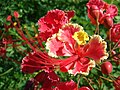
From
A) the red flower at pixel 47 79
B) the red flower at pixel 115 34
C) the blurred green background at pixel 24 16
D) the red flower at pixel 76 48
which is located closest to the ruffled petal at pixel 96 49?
the red flower at pixel 76 48

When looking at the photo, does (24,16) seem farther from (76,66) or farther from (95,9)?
(76,66)

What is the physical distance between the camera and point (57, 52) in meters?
2.52

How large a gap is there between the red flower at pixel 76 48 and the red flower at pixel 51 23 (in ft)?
0.13

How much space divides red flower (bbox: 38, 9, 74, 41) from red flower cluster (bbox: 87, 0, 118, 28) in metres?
0.18

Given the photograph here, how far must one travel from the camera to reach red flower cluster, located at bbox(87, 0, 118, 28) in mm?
2604

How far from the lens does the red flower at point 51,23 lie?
2.52m

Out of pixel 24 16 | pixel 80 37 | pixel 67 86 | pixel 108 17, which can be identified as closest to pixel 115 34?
pixel 108 17

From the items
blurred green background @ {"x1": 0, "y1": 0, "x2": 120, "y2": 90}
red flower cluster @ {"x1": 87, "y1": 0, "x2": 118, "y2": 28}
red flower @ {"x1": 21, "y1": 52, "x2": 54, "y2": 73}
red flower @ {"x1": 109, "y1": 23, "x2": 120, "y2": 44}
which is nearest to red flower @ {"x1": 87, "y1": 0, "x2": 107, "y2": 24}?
red flower cluster @ {"x1": 87, "y1": 0, "x2": 118, "y2": 28}

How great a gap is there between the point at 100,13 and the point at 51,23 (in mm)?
346

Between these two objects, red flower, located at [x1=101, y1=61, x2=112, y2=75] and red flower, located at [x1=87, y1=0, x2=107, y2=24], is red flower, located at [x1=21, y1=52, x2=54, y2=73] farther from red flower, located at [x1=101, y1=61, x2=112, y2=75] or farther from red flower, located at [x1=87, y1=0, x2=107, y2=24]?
red flower, located at [x1=87, y1=0, x2=107, y2=24]

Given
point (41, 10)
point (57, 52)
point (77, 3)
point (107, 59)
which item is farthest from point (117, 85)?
point (41, 10)

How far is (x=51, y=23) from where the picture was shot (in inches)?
99.7

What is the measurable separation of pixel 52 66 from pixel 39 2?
3.11 m

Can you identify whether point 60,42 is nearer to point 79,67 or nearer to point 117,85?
point 79,67
